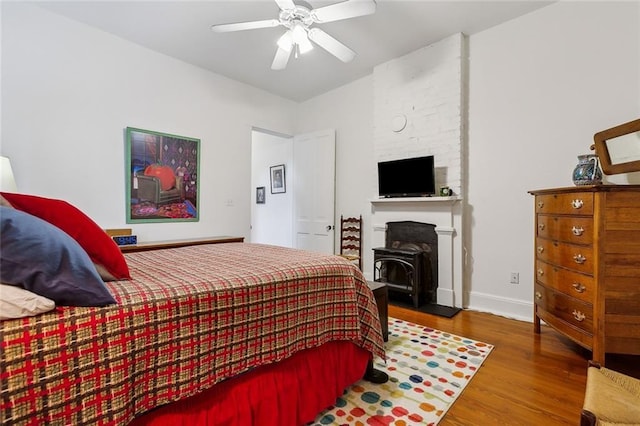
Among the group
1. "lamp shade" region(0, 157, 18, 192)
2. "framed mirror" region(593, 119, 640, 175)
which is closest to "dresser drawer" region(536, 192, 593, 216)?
"framed mirror" region(593, 119, 640, 175)

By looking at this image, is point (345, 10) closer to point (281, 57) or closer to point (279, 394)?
point (281, 57)

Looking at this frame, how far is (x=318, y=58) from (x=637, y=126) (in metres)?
3.10

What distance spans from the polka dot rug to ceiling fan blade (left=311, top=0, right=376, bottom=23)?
2514 millimetres

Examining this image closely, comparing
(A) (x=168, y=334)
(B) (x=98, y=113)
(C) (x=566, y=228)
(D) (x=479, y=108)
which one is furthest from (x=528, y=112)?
(B) (x=98, y=113)

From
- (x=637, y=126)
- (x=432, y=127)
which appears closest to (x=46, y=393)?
(x=637, y=126)

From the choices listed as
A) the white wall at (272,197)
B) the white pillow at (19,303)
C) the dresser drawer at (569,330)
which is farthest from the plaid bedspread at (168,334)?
the white wall at (272,197)

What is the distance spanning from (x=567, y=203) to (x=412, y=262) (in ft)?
4.94

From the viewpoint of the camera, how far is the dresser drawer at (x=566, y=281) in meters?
1.93

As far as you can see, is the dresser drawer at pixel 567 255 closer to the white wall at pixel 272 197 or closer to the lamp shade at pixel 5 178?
the white wall at pixel 272 197

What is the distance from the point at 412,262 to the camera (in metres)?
3.26

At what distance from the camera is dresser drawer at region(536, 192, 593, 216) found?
1942 mm

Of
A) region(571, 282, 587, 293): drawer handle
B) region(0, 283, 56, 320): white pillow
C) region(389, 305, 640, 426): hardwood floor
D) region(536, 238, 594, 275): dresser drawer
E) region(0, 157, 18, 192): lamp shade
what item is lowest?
region(389, 305, 640, 426): hardwood floor

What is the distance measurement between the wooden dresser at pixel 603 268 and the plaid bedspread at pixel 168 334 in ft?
4.90

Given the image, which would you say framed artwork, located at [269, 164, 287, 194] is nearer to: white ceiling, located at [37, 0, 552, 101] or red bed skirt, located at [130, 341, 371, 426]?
white ceiling, located at [37, 0, 552, 101]
